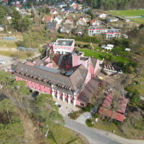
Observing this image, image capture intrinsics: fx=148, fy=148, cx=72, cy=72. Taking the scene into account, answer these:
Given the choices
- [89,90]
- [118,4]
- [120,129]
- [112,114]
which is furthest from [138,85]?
[118,4]

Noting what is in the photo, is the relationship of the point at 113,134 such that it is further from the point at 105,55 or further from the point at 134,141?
the point at 105,55

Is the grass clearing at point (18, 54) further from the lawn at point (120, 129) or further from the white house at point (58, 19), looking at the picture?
the white house at point (58, 19)

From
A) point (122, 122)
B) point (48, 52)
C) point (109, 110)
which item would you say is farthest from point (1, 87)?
point (122, 122)

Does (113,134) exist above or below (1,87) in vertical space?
below

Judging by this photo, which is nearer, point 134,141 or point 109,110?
point 134,141

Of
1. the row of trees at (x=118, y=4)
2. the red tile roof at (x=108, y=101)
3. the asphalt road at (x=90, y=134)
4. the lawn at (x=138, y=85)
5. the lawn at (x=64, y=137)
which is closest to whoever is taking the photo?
the lawn at (x=64, y=137)

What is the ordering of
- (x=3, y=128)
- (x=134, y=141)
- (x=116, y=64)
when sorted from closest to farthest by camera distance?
(x=3, y=128) < (x=134, y=141) < (x=116, y=64)

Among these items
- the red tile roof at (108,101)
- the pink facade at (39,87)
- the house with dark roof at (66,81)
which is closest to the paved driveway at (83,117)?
the house with dark roof at (66,81)
